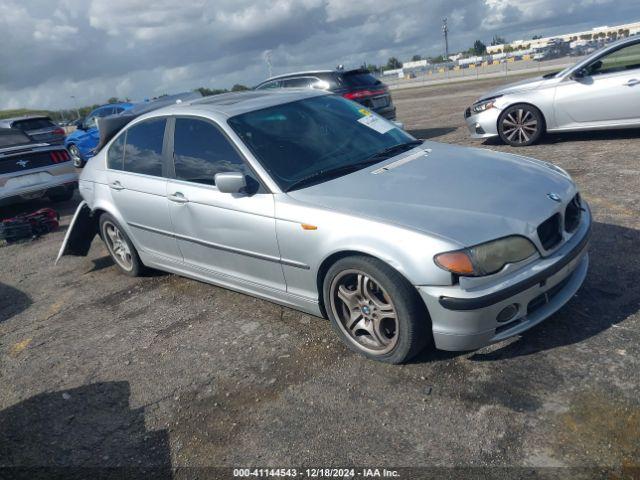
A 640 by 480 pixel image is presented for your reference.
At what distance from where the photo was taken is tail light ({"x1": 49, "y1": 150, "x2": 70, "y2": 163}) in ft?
30.1

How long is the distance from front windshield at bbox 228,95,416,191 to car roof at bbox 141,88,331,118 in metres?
0.09

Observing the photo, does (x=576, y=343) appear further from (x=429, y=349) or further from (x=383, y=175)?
(x=383, y=175)

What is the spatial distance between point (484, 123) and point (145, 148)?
619 cm

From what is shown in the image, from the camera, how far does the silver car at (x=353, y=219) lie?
2982mm

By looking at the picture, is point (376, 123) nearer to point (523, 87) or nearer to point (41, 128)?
point (523, 87)

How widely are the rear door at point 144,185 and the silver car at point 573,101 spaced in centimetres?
615

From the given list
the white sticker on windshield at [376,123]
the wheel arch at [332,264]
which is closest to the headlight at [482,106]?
the white sticker on windshield at [376,123]

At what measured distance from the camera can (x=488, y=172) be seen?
12.0 ft

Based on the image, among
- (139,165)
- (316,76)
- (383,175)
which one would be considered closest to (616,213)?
(383,175)

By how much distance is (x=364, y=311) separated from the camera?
3.33m

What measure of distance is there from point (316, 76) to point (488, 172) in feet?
28.6

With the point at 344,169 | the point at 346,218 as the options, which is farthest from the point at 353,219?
the point at 344,169

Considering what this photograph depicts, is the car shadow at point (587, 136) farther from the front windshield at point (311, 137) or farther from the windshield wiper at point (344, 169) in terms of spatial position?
the windshield wiper at point (344, 169)

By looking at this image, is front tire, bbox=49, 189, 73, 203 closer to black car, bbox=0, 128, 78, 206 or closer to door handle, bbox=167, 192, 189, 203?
black car, bbox=0, 128, 78, 206
